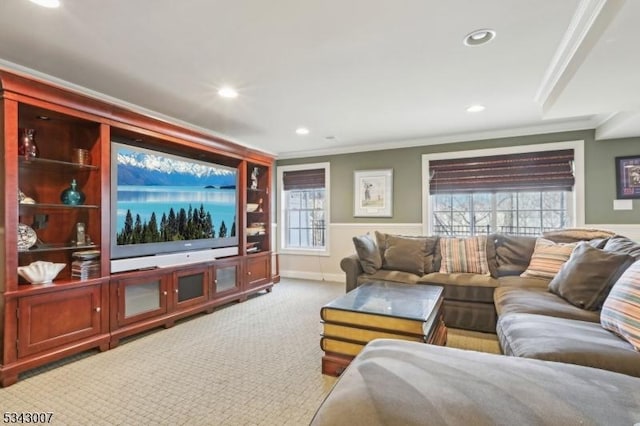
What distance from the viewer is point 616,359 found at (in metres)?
1.40

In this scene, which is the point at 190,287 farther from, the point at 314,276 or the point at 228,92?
the point at 314,276

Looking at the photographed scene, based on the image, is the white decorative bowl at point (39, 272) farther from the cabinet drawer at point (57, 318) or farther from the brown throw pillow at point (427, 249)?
the brown throw pillow at point (427, 249)

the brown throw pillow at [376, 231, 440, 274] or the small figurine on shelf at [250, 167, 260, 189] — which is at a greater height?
the small figurine on shelf at [250, 167, 260, 189]

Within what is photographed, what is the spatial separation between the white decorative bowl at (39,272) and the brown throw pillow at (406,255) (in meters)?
3.14

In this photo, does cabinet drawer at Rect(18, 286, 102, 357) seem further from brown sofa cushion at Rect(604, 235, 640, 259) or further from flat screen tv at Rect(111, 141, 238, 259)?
brown sofa cushion at Rect(604, 235, 640, 259)

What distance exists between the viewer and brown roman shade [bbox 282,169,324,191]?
5699 millimetres

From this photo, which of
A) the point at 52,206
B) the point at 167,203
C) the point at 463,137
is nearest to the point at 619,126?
the point at 463,137

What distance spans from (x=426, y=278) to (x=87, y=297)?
3.14 metres

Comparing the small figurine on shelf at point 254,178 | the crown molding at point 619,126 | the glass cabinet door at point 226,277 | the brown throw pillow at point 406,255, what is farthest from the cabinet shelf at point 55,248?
the crown molding at point 619,126

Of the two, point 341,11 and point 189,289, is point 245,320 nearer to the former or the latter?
point 189,289

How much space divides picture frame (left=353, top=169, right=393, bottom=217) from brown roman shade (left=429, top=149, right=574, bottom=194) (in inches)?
26.4

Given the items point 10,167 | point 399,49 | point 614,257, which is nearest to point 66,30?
point 10,167

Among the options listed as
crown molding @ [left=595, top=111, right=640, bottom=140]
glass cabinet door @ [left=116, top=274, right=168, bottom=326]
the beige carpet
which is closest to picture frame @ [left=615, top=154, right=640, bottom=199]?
crown molding @ [left=595, top=111, right=640, bottom=140]

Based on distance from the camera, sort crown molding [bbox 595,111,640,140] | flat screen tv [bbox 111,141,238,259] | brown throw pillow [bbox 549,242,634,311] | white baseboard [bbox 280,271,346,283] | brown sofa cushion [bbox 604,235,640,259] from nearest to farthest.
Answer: brown throw pillow [bbox 549,242,634,311] → brown sofa cushion [bbox 604,235,640,259] → flat screen tv [bbox 111,141,238,259] → crown molding [bbox 595,111,640,140] → white baseboard [bbox 280,271,346,283]
